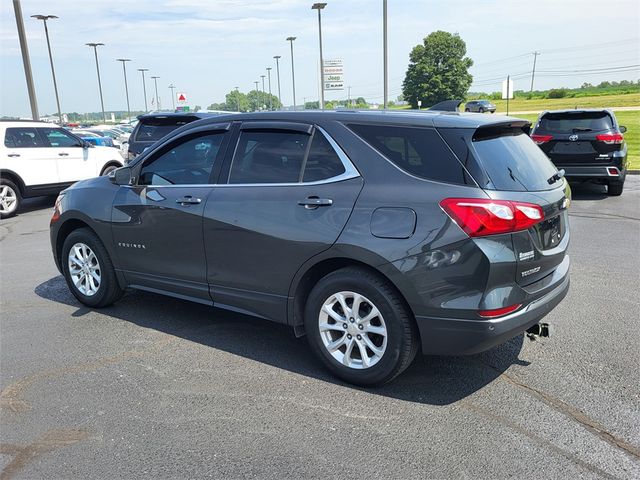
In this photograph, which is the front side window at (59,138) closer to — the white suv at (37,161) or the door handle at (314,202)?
the white suv at (37,161)

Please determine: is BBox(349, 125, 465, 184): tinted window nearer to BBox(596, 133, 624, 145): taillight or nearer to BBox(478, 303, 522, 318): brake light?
BBox(478, 303, 522, 318): brake light

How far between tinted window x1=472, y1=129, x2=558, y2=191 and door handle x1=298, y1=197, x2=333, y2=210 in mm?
958

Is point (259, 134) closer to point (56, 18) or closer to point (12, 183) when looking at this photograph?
point (12, 183)

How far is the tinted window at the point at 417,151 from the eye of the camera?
127 inches

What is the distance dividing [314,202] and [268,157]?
62 cm

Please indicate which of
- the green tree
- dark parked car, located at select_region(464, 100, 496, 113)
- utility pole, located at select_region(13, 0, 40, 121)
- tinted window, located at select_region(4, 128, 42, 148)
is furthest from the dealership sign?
the green tree

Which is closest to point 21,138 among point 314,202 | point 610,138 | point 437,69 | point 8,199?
point 8,199

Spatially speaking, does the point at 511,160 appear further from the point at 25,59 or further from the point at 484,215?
the point at 25,59

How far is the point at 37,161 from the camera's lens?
11.3m

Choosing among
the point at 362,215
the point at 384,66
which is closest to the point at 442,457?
the point at 362,215

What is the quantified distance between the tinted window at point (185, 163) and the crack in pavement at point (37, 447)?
2.00 metres

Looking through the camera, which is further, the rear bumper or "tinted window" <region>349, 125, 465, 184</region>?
"tinted window" <region>349, 125, 465, 184</region>

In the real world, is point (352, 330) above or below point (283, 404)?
above

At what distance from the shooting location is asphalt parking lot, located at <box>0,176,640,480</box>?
9.20ft
